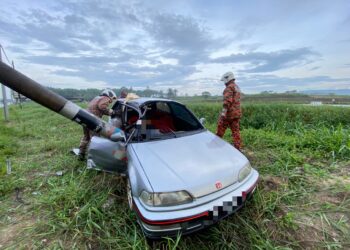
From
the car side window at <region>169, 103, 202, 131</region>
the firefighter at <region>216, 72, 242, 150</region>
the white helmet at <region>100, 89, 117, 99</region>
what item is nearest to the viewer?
the car side window at <region>169, 103, 202, 131</region>

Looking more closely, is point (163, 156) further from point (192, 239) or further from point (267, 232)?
point (267, 232)

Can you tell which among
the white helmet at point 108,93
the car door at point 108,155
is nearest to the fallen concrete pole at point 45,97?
the car door at point 108,155

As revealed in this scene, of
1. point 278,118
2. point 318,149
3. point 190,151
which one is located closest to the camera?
point 190,151

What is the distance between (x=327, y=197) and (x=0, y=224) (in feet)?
14.1

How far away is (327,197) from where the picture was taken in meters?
2.54

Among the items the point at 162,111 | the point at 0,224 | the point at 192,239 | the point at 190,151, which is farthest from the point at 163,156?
the point at 0,224

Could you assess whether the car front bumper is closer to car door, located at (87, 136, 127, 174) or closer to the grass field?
the grass field

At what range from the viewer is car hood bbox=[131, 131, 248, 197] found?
1818 millimetres

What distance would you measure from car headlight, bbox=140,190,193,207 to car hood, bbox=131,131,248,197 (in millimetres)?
41

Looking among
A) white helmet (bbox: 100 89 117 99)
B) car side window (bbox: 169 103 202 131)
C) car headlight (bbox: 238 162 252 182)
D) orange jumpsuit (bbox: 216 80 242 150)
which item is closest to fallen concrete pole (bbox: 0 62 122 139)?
car side window (bbox: 169 103 202 131)

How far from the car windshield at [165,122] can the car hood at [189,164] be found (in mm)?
184

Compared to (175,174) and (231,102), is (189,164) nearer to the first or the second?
(175,174)

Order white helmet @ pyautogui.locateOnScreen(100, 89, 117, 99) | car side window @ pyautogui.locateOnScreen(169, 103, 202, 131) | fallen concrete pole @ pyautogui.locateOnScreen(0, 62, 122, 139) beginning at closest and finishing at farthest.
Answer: fallen concrete pole @ pyautogui.locateOnScreen(0, 62, 122, 139) < car side window @ pyautogui.locateOnScreen(169, 103, 202, 131) < white helmet @ pyautogui.locateOnScreen(100, 89, 117, 99)

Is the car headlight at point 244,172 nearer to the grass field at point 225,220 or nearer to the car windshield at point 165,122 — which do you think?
the grass field at point 225,220
